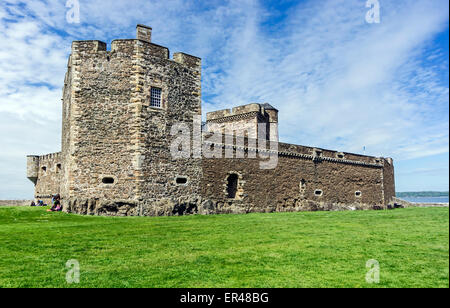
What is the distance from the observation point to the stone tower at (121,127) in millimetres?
17312

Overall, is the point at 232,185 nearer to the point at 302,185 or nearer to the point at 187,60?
the point at 302,185

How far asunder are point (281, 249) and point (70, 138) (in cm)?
1463

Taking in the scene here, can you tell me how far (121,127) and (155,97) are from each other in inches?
101

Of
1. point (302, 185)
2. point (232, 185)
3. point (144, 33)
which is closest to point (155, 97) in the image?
point (144, 33)

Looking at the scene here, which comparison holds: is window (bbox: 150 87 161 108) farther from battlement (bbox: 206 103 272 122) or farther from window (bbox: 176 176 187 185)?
battlement (bbox: 206 103 272 122)

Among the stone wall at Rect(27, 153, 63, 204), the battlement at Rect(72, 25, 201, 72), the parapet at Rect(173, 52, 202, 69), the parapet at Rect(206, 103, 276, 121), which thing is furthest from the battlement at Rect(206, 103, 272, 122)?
the stone wall at Rect(27, 153, 63, 204)

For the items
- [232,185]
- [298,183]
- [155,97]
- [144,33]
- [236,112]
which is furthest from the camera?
[236,112]

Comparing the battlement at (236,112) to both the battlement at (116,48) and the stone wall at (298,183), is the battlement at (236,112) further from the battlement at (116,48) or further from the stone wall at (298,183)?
the battlement at (116,48)

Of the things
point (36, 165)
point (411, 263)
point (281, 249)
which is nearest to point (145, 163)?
point (281, 249)

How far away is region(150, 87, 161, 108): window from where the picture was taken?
18344 millimetres

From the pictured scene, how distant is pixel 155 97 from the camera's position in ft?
60.6

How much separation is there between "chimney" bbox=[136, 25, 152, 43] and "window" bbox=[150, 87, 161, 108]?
2.92 m

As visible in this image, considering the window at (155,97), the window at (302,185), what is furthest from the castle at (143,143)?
the window at (302,185)
